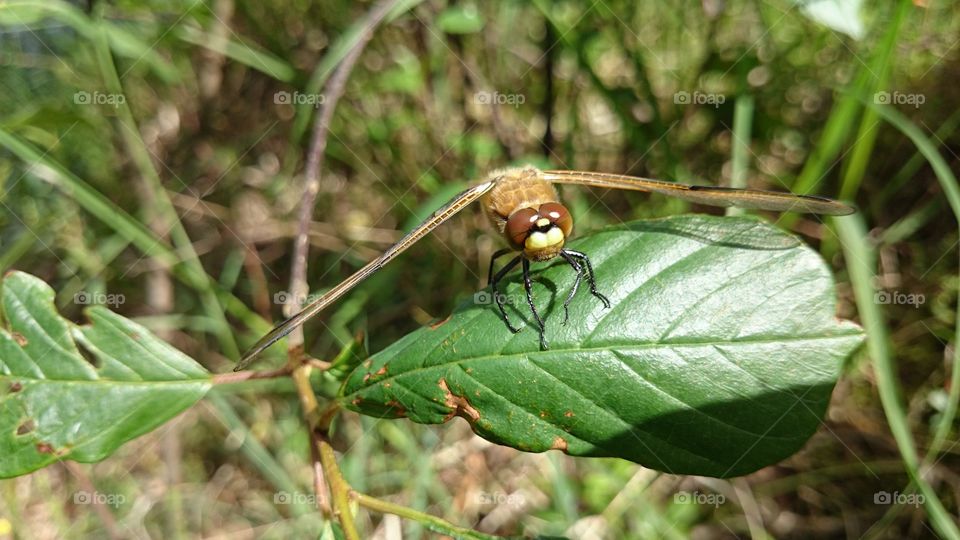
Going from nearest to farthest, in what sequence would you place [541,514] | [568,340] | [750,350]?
[750,350] < [568,340] < [541,514]

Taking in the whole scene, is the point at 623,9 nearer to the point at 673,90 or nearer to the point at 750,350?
the point at 673,90

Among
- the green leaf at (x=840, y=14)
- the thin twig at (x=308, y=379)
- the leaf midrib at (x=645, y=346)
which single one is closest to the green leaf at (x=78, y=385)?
the thin twig at (x=308, y=379)

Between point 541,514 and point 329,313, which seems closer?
point 541,514

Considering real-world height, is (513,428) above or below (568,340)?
below

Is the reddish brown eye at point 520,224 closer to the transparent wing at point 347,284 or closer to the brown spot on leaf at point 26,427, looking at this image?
the transparent wing at point 347,284

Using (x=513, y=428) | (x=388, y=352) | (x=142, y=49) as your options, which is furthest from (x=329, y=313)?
(x=513, y=428)

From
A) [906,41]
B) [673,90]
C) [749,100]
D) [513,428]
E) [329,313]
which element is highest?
[906,41]

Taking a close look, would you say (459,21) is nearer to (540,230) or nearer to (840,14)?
(840,14)

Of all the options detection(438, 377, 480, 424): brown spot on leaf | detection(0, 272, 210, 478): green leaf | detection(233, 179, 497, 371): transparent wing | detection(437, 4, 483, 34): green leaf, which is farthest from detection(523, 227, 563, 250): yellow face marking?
detection(437, 4, 483, 34): green leaf
